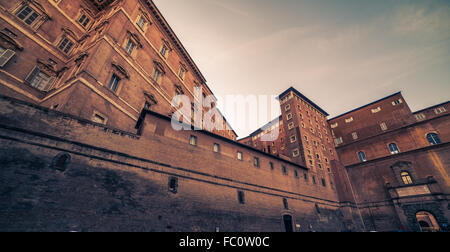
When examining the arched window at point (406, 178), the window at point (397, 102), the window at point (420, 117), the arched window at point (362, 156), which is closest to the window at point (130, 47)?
the arched window at point (406, 178)

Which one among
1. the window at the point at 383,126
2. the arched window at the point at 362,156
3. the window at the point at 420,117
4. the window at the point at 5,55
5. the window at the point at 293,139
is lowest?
the arched window at the point at 362,156

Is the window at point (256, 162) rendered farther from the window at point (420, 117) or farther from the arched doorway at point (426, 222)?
the window at point (420, 117)

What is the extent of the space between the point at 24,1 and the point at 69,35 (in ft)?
13.1

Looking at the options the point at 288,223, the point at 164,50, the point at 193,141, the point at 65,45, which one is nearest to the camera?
the point at 193,141

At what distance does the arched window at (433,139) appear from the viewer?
90.3 feet

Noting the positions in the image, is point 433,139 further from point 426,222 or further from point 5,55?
point 5,55

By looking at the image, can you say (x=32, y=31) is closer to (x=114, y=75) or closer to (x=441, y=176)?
(x=114, y=75)

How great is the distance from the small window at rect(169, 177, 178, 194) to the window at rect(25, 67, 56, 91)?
1606 centimetres

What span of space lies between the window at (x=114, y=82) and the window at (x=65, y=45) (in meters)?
8.11

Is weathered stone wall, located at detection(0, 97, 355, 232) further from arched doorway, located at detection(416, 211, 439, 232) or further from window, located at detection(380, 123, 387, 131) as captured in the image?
window, located at detection(380, 123, 387, 131)

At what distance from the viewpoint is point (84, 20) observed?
890 inches

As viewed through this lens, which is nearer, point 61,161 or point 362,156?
point 61,161

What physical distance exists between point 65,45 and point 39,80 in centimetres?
535

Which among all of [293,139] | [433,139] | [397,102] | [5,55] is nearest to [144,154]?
[5,55]
